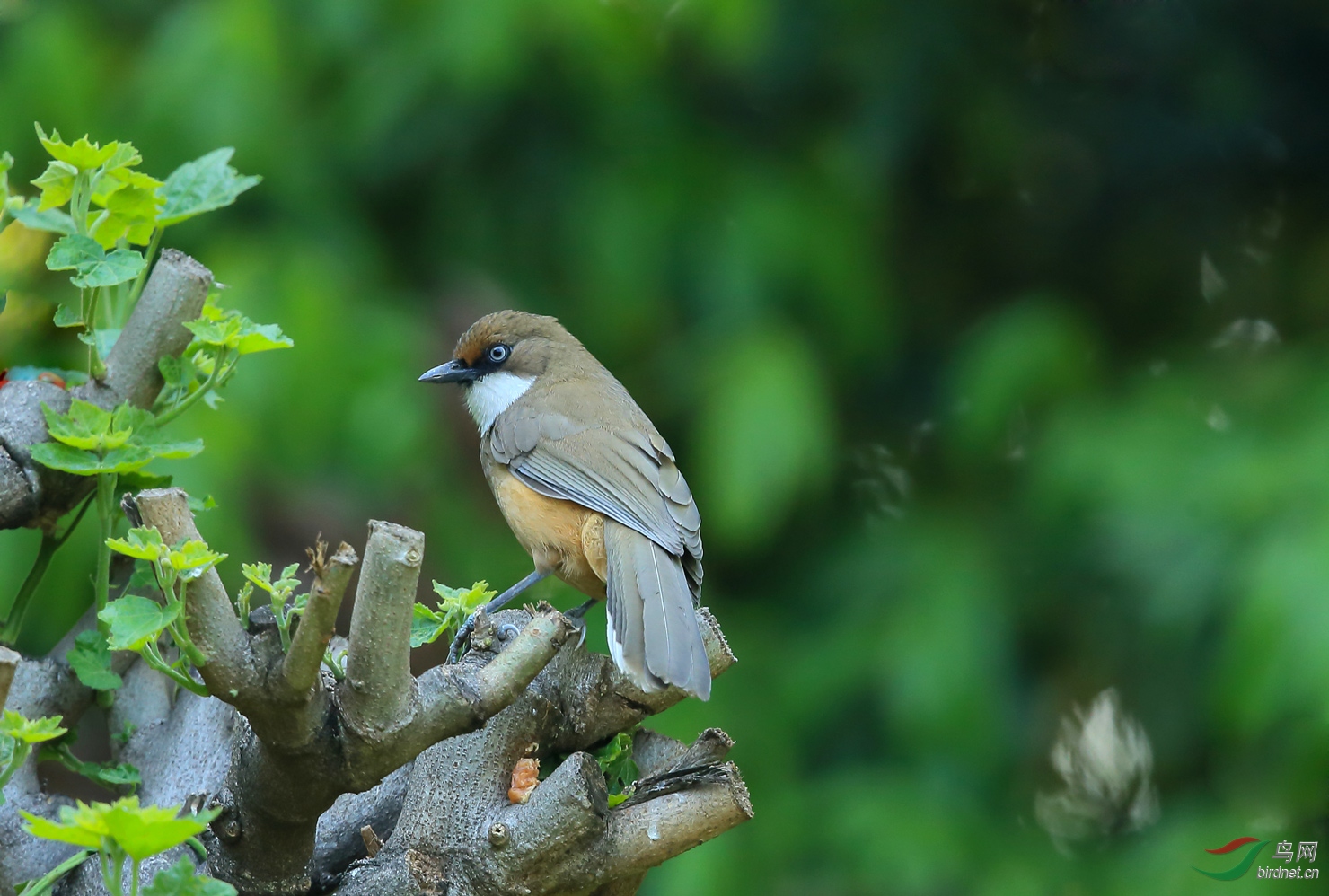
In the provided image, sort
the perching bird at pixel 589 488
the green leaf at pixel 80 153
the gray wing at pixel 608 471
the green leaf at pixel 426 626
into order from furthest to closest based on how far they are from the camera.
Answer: the gray wing at pixel 608 471, the perching bird at pixel 589 488, the green leaf at pixel 426 626, the green leaf at pixel 80 153

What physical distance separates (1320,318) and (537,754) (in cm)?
386

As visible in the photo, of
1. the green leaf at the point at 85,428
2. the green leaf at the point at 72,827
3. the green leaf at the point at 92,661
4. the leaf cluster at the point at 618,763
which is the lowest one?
the leaf cluster at the point at 618,763

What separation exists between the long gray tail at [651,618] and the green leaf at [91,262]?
0.94 m

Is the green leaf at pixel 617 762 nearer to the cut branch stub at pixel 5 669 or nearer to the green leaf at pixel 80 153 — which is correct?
the cut branch stub at pixel 5 669

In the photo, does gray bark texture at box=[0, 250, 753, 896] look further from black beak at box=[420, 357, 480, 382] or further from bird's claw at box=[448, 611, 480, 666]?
black beak at box=[420, 357, 480, 382]

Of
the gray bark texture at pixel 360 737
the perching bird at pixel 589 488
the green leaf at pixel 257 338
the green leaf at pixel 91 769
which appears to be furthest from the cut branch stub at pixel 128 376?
the perching bird at pixel 589 488

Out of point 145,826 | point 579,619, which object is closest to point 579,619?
point 579,619

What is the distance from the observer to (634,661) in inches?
81.7

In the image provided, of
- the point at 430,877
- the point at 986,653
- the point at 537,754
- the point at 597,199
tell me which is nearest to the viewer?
the point at 430,877

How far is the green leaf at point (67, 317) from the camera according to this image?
6.79ft

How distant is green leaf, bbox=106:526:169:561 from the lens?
1587 mm

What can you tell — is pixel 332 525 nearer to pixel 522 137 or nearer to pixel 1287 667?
pixel 522 137

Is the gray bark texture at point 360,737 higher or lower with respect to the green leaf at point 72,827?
lower

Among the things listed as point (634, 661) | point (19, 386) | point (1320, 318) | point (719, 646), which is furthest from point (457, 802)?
point (1320, 318)
